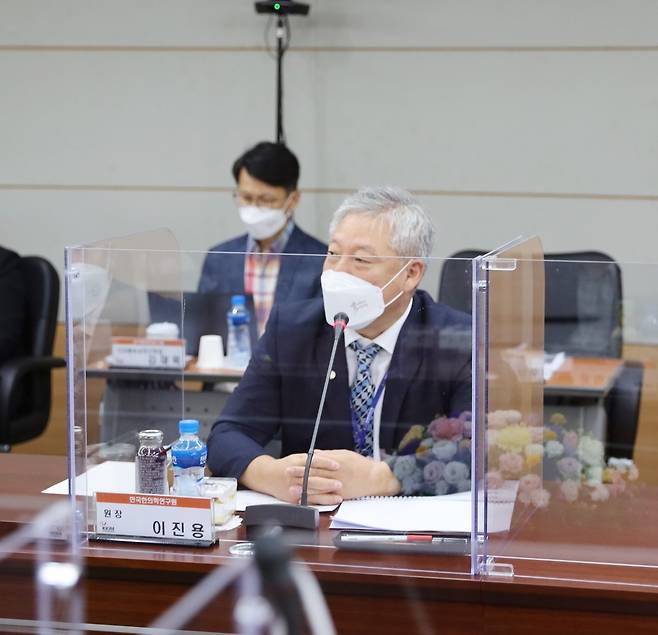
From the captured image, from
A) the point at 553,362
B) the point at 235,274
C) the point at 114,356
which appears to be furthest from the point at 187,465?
the point at 553,362

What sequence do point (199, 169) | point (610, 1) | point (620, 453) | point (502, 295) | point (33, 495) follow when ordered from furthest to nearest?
point (199, 169)
point (610, 1)
point (620, 453)
point (33, 495)
point (502, 295)

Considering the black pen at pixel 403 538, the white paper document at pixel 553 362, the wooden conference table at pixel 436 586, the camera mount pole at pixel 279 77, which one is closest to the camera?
the wooden conference table at pixel 436 586

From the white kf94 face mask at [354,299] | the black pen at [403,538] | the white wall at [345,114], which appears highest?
the white wall at [345,114]

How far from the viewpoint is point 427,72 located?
4551 mm

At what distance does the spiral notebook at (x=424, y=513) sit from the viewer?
1713 millimetres

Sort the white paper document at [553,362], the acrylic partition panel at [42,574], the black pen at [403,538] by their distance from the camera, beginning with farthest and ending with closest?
the white paper document at [553,362] → the black pen at [403,538] → the acrylic partition panel at [42,574]

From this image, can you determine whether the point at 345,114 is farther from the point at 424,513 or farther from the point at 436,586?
the point at 436,586

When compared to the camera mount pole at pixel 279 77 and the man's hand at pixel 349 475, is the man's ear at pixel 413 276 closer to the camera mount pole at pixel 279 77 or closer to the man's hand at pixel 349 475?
the man's hand at pixel 349 475

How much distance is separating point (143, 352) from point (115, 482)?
1.22 meters

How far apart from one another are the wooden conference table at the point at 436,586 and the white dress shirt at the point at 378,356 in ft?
0.73

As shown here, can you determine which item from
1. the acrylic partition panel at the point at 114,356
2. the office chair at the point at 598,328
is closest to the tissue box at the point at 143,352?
the acrylic partition panel at the point at 114,356

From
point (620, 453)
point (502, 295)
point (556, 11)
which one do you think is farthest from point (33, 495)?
point (556, 11)

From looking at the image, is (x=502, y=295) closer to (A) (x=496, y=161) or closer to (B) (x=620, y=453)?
(B) (x=620, y=453)

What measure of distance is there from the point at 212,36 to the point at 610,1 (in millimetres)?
1608
